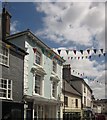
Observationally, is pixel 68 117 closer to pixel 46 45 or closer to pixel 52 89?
pixel 52 89

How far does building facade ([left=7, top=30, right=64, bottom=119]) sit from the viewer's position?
69.5ft

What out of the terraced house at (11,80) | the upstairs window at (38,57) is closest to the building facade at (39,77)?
the upstairs window at (38,57)

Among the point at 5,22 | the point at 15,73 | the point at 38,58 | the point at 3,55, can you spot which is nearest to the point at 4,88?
the point at 15,73

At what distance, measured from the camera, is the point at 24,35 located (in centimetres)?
2117

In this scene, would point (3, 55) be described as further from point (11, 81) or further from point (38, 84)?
point (38, 84)

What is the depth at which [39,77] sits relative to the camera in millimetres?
23922

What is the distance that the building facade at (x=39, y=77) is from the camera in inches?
834

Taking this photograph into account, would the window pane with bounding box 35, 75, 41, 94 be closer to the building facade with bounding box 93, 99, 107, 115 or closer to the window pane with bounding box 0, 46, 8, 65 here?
the window pane with bounding box 0, 46, 8, 65

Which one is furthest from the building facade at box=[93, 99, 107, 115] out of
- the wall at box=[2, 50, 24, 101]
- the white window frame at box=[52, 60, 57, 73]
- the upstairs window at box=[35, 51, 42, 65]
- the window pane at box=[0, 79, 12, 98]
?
the window pane at box=[0, 79, 12, 98]

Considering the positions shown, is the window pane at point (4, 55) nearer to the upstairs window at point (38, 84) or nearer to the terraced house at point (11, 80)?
the terraced house at point (11, 80)

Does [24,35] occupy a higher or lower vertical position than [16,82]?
higher

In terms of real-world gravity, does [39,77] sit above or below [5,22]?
below

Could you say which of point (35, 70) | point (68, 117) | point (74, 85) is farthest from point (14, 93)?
point (74, 85)

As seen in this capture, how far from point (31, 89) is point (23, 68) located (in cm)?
211
